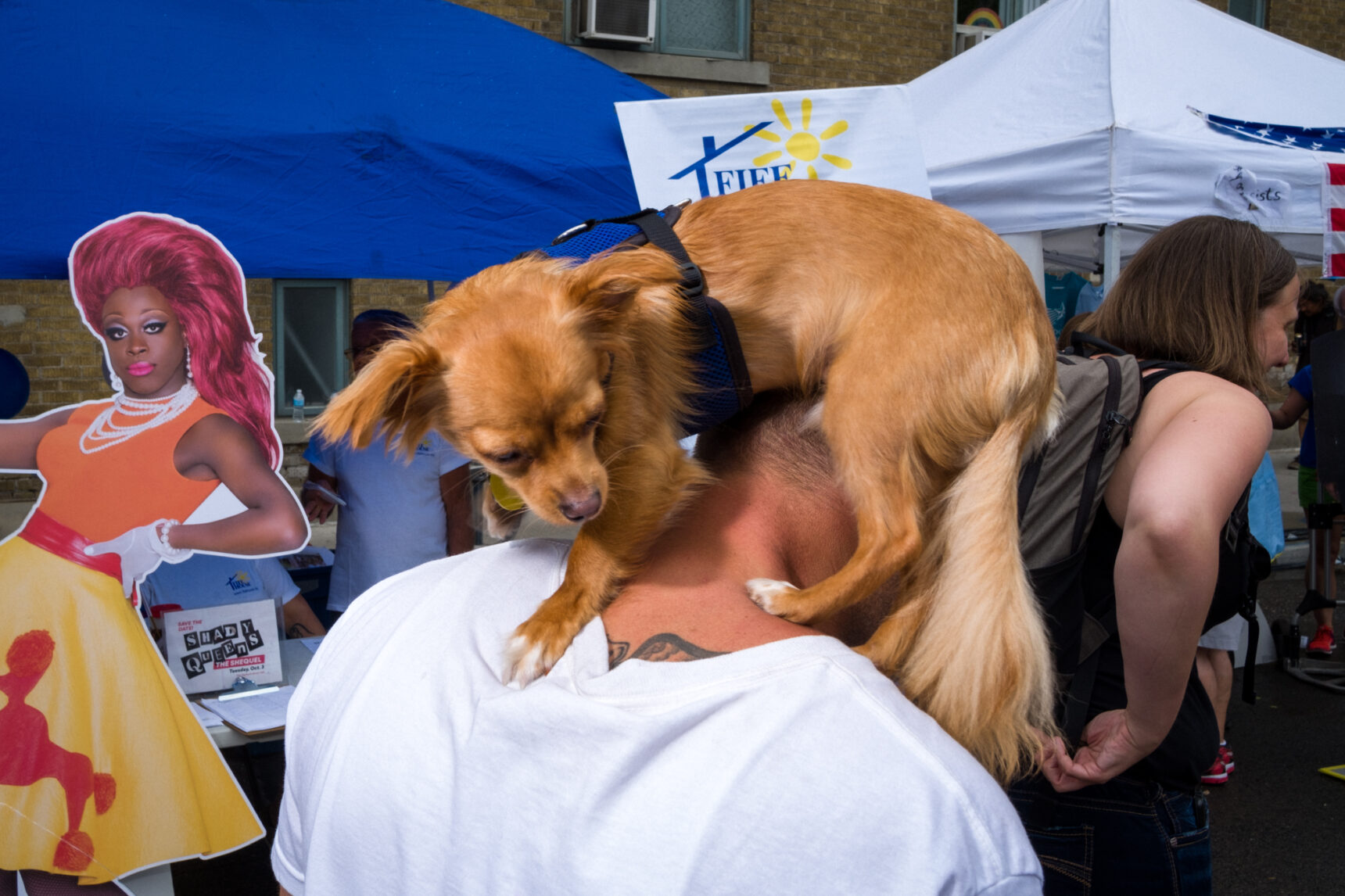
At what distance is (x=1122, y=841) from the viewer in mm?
1863

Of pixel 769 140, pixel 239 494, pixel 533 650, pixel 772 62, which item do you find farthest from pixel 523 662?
pixel 772 62

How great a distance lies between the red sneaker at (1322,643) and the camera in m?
5.80

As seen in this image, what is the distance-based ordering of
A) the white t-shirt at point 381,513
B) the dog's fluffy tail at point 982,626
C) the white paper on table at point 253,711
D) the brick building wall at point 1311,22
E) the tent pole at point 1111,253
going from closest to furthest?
the dog's fluffy tail at point 982,626 < the white paper on table at point 253,711 < the white t-shirt at point 381,513 < the tent pole at point 1111,253 < the brick building wall at point 1311,22

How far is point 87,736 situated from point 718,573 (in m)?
2.35

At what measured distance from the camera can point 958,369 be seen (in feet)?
4.81

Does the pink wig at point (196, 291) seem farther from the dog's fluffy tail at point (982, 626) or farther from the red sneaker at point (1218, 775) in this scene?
the red sneaker at point (1218, 775)

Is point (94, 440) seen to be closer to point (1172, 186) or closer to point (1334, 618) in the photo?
point (1172, 186)

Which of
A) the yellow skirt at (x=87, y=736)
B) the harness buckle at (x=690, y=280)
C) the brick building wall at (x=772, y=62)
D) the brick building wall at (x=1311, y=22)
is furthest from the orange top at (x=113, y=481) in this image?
the brick building wall at (x=1311, y=22)

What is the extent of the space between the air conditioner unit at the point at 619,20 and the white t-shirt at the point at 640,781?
8.63 meters

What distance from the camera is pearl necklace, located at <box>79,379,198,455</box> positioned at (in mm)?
2721

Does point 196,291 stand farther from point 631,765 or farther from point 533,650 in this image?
point 631,765

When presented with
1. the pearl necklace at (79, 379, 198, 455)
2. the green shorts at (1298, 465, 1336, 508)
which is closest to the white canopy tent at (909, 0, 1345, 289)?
the green shorts at (1298, 465, 1336, 508)

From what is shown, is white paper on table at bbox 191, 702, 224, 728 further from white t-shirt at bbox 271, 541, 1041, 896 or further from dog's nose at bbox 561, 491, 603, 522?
white t-shirt at bbox 271, 541, 1041, 896

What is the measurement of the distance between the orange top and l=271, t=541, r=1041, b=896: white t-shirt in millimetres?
2068
